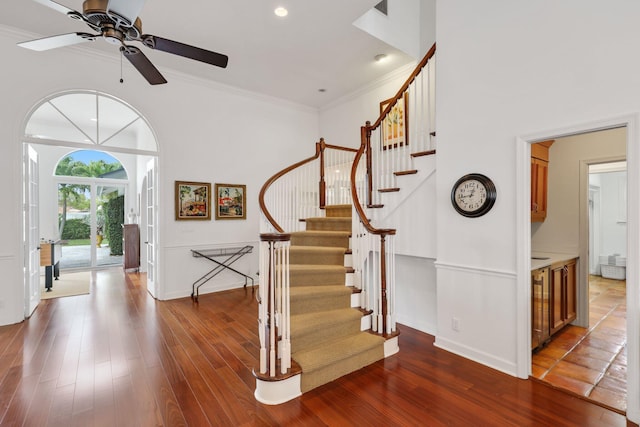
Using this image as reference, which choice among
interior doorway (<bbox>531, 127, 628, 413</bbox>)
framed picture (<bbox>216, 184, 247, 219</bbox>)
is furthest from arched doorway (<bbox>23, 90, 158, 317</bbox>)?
interior doorway (<bbox>531, 127, 628, 413</bbox>)

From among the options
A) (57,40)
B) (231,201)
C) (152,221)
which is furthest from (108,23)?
(152,221)

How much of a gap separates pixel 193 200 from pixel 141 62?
2.98 metres

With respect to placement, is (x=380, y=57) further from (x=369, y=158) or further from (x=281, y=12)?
(x=369, y=158)

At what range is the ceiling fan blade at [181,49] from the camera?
2.43 meters

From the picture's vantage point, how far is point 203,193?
547 centimetres

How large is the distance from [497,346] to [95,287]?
6.79 meters

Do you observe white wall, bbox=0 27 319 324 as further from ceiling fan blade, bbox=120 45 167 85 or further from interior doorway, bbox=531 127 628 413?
interior doorway, bbox=531 127 628 413

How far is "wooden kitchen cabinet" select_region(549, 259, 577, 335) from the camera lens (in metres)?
3.39

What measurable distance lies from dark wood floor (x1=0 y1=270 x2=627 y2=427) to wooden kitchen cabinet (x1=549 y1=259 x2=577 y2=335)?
1.23 meters

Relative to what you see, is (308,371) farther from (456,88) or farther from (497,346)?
(456,88)

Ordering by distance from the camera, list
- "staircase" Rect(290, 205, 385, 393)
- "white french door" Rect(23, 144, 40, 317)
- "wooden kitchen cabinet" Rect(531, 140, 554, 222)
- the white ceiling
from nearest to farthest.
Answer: "staircase" Rect(290, 205, 385, 393)
the white ceiling
"wooden kitchen cabinet" Rect(531, 140, 554, 222)
"white french door" Rect(23, 144, 40, 317)

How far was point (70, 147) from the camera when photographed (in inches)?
180

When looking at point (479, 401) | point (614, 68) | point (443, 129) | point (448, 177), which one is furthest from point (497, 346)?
point (614, 68)

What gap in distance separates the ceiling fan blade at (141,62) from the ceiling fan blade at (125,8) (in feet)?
1.34
